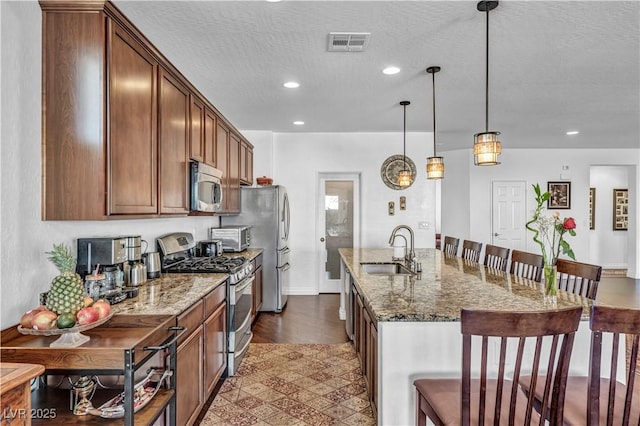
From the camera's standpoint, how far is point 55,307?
1467mm

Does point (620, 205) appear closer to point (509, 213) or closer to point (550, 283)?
point (509, 213)

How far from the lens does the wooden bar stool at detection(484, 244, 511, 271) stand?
11.1 feet

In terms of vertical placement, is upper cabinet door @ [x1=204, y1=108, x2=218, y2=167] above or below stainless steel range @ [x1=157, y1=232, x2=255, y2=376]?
above

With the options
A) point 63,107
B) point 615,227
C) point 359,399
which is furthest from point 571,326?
point 615,227

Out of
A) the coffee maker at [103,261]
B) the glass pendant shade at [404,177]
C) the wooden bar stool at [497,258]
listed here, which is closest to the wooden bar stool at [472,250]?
the wooden bar stool at [497,258]

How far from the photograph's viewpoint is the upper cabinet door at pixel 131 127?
75.0 inches

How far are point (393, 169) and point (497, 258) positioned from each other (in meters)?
2.85

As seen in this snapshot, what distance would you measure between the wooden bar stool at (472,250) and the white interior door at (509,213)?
4103mm

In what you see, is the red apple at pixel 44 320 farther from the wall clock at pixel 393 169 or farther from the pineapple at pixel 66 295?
the wall clock at pixel 393 169

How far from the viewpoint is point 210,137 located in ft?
12.0

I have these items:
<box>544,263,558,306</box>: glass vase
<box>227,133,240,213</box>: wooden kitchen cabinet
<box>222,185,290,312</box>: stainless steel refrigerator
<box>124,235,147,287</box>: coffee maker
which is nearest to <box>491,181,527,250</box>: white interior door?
<box>222,185,290,312</box>: stainless steel refrigerator

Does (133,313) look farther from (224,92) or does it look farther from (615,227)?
(615,227)

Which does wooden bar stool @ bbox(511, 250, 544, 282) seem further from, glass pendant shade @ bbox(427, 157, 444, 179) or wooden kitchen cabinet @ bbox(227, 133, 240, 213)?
wooden kitchen cabinet @ bbox(227, 133, 240, 213)

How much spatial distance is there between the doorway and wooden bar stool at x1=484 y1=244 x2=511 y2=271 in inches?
107
